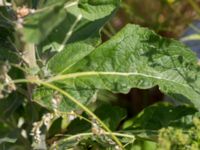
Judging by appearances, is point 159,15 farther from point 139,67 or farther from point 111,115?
point 139,67

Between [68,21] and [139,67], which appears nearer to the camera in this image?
[68,21]

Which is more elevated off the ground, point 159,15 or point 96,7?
point 96,7

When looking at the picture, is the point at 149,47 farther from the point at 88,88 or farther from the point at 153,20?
the point at 153,20

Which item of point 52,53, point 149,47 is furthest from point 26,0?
point 149,47

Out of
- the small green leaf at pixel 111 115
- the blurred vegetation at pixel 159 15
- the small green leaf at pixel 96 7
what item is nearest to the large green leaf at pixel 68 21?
the small green leaf at pixel 96 7

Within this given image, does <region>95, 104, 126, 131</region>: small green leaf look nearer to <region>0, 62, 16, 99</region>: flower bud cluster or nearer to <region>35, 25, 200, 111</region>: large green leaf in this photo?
<region>35, 25, 200, 111</region>: large green leaf

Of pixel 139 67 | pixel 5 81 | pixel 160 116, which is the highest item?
pixel 5 81

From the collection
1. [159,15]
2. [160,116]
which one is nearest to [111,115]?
[160,116]

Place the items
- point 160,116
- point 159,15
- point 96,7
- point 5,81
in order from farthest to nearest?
point 159,15 → point 160,116 → point 96,7 → point 5,81

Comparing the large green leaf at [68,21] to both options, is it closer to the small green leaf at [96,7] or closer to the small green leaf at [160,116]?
the small green leaf at [96,7]
